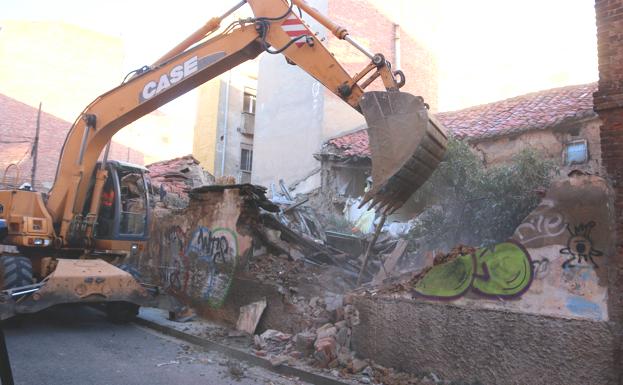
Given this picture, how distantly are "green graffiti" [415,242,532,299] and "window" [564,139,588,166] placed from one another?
699 cm

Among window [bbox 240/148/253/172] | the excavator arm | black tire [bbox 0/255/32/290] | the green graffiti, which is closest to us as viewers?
the green graffiti

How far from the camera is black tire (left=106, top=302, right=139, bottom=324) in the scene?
28.3ft

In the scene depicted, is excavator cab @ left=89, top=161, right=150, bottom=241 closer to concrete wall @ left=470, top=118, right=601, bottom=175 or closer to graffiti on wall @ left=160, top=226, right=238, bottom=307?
graffiti on wall @ left=160, top=226, right=238, bottom=307

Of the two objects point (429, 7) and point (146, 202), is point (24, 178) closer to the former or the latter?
point (146, 202)

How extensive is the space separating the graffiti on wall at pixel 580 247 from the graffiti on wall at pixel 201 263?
5650mm

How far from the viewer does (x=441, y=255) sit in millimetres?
5914

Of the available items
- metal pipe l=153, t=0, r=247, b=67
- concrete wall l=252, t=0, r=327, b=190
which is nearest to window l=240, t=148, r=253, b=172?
concrete wall l=252, t=0, r=327, b=190

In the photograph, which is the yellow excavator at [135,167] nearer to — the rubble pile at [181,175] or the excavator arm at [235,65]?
the excavator arm at [235,65]

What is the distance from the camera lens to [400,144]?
5184mm

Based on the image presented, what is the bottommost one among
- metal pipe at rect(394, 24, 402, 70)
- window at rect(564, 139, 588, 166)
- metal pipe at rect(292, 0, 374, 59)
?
window at rect(564, 139, 588, 166)

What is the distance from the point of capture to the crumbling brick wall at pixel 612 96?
4.52 metres

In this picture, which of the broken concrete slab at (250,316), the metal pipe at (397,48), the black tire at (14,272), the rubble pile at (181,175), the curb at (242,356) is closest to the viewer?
the curb at (242,356)

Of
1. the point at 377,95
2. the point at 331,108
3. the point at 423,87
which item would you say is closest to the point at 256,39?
the point at 377,95

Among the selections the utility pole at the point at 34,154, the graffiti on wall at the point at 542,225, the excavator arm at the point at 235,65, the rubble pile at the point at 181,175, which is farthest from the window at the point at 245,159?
the graffiti on wall at the point at 542,225
